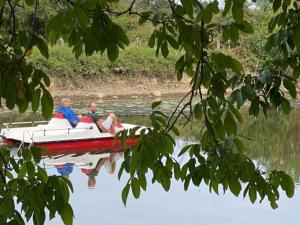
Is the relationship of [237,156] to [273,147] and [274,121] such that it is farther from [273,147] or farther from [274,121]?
[274,121]

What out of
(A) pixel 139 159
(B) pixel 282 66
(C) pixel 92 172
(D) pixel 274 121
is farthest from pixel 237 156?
(D) pixel 274 121

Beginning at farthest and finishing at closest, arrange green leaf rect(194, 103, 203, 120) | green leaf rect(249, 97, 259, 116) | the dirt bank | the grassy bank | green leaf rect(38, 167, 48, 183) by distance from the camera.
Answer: the dirt bank
the grassy bank
green leaf rect(249, 97, 259, 116)
green leaf rect(194, 103, 203, 120)
green leaf rect(38, 167, 48, 183)

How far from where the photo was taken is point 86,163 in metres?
9.35

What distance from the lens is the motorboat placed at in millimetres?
9555

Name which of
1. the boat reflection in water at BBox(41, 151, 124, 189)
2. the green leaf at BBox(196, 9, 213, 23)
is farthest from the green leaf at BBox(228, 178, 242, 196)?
the boat reflection in water at BBox(41, 151, 124, 189)

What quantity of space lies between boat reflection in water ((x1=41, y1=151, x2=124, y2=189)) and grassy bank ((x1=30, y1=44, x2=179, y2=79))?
23.3 ft

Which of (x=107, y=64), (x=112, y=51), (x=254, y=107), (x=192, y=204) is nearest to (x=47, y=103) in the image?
(x=112, y=51)

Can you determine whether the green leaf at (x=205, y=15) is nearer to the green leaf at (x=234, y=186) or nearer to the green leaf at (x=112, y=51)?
the green leaf at (x=112, y=51)

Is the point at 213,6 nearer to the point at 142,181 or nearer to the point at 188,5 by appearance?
the point at 188,5

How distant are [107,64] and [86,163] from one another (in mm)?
8842

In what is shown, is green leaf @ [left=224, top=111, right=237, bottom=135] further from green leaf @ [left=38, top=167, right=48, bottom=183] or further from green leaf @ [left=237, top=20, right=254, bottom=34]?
green leaf @ [left=38, top=167, right=48, bottom=183]

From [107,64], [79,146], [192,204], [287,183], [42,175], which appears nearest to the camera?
[42,175]

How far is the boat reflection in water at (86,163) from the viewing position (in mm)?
8852

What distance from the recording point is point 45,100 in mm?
1412
